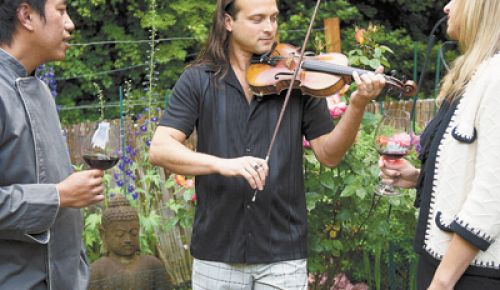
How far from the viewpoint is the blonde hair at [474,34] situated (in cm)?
207

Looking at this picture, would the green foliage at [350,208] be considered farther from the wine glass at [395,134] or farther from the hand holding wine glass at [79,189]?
the hand holding wine glass at [79,189]

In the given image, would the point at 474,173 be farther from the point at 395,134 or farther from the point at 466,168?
the point at 395,134

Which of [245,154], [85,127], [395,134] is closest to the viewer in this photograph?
[395,134]

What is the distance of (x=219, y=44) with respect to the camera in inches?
115

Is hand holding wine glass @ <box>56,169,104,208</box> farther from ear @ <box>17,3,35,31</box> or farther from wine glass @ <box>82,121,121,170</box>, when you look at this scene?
ear @ <box>17,3,35,31</box>

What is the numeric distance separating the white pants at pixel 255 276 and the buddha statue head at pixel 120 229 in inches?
60.2

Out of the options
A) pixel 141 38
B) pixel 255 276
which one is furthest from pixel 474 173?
pixel 141 38

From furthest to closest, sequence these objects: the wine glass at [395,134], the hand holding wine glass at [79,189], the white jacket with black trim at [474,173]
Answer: the wine glass at [395,134], the hand holding wine glass at [79,189], the white jacket with black trim at [474,173]

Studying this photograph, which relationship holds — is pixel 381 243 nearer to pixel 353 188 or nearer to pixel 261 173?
pixel 353 188

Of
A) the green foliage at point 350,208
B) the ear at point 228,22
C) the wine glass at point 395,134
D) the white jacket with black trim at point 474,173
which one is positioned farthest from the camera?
the green foliage at point 350,208

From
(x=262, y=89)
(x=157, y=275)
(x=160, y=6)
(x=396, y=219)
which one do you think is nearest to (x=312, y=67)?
(x=262, y=89)

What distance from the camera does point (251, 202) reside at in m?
2.72

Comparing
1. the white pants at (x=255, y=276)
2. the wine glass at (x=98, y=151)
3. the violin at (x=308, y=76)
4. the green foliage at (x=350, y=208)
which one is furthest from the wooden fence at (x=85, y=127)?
the wine glass at (x=98, y=151)

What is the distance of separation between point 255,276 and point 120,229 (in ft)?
5.42
